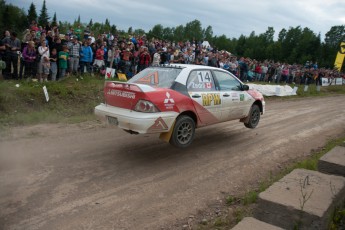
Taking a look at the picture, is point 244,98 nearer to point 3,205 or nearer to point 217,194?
point 217,194

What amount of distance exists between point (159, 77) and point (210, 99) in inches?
48.5

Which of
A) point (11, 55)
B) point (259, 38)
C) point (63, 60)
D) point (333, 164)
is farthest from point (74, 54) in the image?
point (259, 38)

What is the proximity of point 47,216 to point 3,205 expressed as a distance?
2.16 ft

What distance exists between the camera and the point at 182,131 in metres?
6.95

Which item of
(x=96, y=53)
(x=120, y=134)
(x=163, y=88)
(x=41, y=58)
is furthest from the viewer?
(x=96, y=53)

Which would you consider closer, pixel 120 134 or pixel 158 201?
pixel 158 201

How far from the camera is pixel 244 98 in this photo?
342 inches

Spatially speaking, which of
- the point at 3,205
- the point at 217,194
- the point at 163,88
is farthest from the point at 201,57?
the point at 3,205

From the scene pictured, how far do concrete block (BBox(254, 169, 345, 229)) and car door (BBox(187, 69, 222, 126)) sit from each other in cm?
314

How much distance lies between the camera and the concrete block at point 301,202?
3541 mm

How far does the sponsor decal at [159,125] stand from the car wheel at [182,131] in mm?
359

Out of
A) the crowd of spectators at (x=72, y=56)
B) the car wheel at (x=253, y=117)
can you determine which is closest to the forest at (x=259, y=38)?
the crowd of spectators at (x=72, y=56)

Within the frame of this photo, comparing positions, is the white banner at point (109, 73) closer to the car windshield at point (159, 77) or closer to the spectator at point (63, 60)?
the spectator at point (63, 60)

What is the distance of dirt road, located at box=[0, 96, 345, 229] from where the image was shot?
15.0 feet
